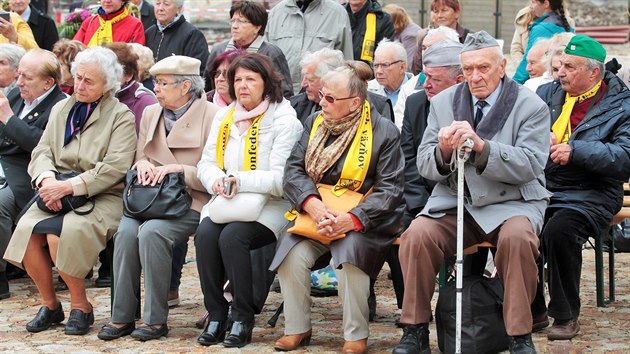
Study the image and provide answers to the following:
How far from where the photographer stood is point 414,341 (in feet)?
21.2

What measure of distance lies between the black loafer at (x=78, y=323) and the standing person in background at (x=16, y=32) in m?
3.93

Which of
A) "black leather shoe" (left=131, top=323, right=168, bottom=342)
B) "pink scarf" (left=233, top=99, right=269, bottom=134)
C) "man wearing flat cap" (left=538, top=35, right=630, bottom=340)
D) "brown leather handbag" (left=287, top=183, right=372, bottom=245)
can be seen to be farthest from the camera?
"pink scarf" (left=233, top=99, right=269, bottom=134)

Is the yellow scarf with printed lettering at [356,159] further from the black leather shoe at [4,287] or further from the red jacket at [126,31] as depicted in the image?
the red jacket at [126,31]

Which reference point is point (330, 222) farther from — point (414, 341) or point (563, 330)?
point (563, 330)

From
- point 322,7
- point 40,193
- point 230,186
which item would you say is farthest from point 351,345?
point 322,7

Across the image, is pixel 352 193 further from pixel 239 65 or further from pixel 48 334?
pixel 48 334

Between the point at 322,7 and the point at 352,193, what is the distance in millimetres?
3372

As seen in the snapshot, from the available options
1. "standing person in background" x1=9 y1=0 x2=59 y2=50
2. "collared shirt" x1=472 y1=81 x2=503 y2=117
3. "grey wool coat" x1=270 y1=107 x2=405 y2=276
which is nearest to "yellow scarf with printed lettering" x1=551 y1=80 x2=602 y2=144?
"collared shirt" x1=472 y1=81 x2=503 y2=117

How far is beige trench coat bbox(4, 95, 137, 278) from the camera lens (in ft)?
23.8

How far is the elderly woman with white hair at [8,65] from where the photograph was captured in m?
8.69

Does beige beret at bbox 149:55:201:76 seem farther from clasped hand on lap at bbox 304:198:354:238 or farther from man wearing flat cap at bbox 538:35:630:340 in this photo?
man wearing flat cap at bbox 538:35:630:340

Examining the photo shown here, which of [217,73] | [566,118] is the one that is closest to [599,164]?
[566,118]

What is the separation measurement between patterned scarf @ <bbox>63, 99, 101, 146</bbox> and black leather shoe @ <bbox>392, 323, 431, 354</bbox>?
2.57 metres

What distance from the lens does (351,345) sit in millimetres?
6578
